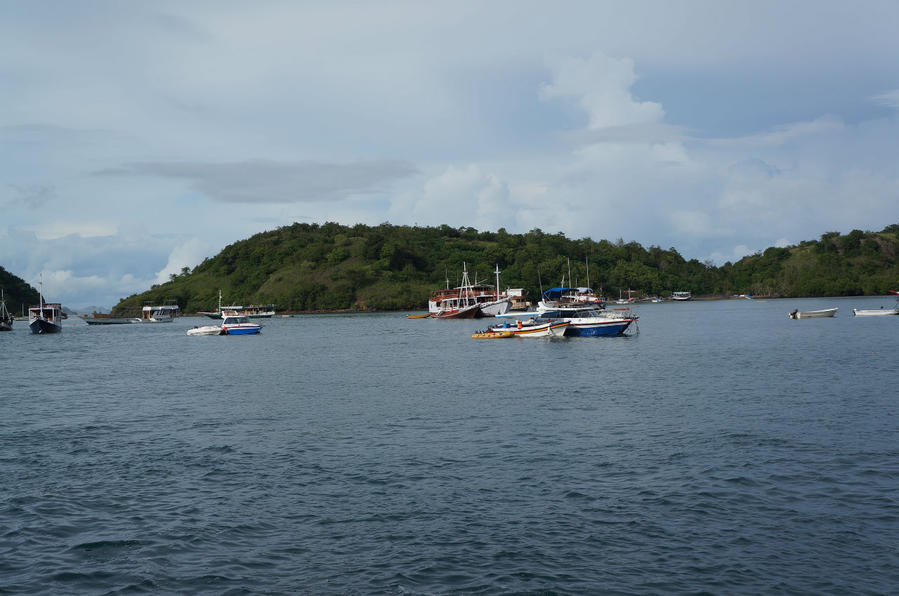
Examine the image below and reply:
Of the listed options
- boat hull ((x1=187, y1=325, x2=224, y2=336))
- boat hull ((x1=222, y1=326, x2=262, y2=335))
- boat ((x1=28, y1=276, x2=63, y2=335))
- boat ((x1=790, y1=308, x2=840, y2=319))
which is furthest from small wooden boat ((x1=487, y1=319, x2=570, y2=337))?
boat ((x1=28, y1=276, x2=63, y2=335))

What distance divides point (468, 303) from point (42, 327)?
87.7 m

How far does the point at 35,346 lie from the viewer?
88.0 metres

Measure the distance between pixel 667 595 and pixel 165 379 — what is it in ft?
145

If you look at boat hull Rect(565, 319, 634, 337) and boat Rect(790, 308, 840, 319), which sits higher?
boat hull Rect(565, 319, 634, 337)

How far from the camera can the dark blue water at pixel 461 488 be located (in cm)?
1362

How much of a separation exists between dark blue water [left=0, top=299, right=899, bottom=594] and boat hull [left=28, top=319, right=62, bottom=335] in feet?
292

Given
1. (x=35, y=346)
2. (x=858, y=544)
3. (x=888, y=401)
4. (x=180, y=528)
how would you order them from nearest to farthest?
(x=858, y=544) < (x=180, y=528) < (x=888, y=401) < (x=35, y=346)

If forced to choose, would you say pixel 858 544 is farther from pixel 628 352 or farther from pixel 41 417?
pixel 628 352

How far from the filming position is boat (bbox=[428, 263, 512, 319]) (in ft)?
497

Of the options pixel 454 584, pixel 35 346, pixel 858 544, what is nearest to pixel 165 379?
pixel 454 584

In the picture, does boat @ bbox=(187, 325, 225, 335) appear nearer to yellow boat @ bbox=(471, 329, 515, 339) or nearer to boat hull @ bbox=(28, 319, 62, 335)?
boat hull @ bbox=(28, 319, 62, 335)

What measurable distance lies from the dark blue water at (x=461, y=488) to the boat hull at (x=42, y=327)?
292 feet

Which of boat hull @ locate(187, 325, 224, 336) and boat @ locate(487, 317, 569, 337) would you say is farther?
boat hull @ locate(187, 325, 224, 336)

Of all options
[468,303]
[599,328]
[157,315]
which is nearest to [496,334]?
[599,328]
